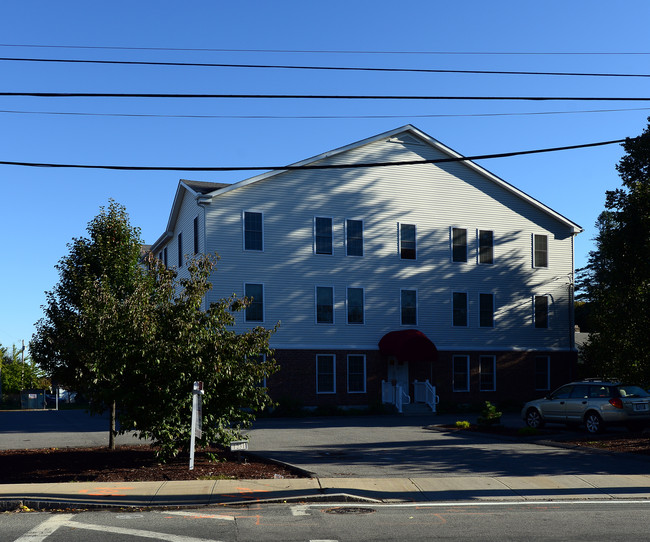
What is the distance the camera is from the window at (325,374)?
35094mm

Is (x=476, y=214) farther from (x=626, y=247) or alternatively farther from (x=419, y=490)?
(x=419, y=490)

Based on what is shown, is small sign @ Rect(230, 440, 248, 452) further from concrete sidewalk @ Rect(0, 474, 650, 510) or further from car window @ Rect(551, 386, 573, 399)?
car window @ Rect(551, 386, 573, 399)

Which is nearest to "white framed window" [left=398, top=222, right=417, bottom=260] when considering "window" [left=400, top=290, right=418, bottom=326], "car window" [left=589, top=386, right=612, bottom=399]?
"window" [left=400, top=290, right=418, bottom=326]

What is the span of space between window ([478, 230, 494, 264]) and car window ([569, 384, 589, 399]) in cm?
1590

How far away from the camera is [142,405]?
50.9 feet

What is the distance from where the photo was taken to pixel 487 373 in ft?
128

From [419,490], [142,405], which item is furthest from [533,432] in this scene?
[142,405]

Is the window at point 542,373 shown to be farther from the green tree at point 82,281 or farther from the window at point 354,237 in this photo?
the green tree at point 82,281

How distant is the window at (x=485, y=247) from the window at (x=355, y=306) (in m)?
7.34

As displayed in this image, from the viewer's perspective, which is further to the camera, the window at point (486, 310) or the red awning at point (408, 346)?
the window at point (486, 310)

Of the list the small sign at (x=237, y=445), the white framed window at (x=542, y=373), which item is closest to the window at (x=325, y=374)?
the white framed window at (x=542, y=373)

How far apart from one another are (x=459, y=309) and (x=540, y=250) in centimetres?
623

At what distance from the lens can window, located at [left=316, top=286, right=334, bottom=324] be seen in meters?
35.4

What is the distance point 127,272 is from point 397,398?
18546 mm
